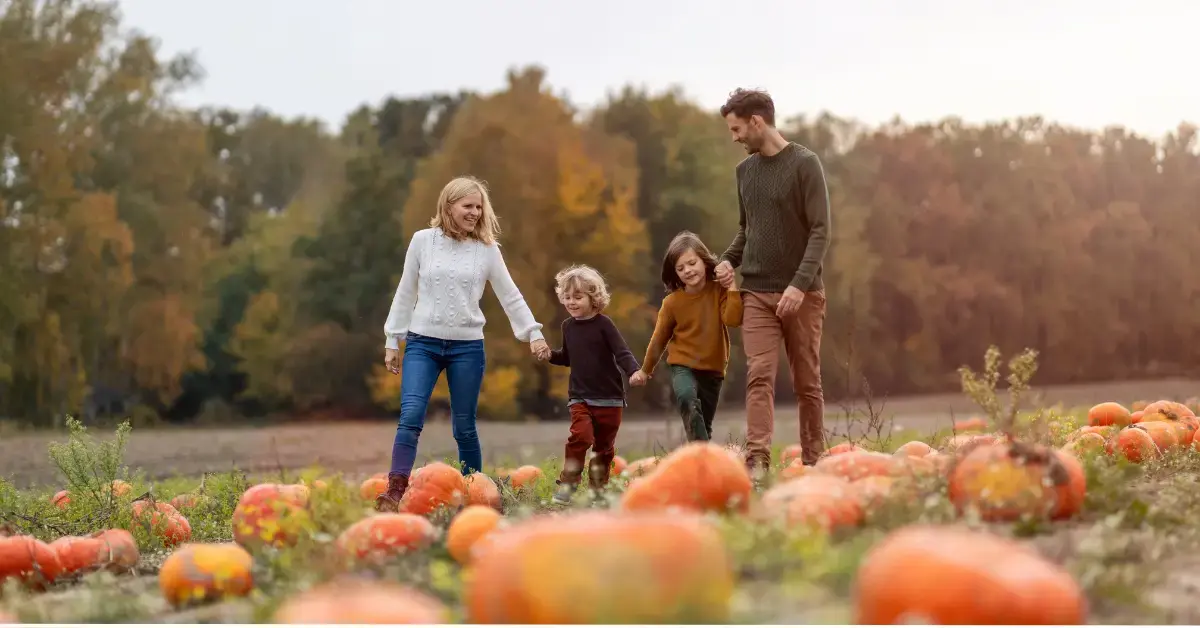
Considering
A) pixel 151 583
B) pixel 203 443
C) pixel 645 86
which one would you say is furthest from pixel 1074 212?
pixel 151 583

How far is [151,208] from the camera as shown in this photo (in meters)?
27.3

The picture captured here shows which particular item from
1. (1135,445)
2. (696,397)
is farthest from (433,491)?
(1135,445)

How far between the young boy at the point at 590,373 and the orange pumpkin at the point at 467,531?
9.90 feet

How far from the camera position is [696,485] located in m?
3.64

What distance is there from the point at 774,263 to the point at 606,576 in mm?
4502

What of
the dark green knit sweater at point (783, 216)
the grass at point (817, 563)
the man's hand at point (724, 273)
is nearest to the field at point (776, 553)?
the grass at point (817, 563)

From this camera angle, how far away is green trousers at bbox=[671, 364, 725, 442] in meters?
6.63

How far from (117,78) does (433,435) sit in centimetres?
1383

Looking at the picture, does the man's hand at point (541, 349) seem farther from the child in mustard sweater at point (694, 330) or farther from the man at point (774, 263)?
the man at point (774, 263)

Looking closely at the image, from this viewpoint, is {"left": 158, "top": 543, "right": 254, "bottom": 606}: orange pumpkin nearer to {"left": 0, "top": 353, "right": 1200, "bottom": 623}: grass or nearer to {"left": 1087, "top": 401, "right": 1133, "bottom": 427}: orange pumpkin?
{"left": 0, "top": 353, "right": 1200, "bottom": 623}: grass

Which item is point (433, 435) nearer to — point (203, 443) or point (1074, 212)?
point (203, 443)

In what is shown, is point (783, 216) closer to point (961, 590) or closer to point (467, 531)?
point (467, 531)

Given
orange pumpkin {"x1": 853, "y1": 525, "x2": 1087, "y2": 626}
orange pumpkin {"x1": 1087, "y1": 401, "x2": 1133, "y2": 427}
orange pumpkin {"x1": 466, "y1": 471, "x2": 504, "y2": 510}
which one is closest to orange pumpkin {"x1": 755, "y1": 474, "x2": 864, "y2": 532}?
orange pumpkin {"x1": 853, "y1": 525, "x2": 1087, "y2": 626}

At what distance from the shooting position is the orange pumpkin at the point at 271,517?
421cm
